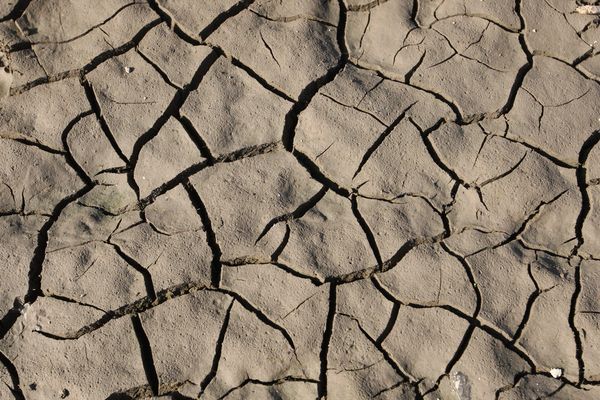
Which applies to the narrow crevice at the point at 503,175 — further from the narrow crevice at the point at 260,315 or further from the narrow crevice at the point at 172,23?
the narrow crevice at the point at 172,23

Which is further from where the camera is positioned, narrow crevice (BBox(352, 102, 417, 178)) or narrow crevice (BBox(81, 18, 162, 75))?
narrow crevice (BBox(81, 18, 162, 75))

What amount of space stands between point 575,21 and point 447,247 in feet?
4.94

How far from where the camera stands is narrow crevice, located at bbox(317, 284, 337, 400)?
3219 millimetres

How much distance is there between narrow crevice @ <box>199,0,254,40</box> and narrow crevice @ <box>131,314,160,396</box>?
1.52 m

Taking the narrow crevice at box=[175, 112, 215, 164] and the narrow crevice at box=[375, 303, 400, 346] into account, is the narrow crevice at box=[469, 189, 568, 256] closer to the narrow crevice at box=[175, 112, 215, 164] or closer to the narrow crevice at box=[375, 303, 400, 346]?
the narrow crevice at box=[375, 303, 400, 346]

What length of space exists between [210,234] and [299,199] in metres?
0.46

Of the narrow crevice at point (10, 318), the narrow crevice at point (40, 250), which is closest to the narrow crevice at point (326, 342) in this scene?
the narrow crevice at point (40, 250)

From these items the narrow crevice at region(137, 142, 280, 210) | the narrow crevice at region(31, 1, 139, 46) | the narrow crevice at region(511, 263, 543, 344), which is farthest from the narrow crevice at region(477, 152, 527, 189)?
the narrow crevice at region(31, 1, 139, 46)

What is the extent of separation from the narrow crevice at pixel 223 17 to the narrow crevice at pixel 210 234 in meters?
0.84

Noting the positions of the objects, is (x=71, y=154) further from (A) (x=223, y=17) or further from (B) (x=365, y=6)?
(B) (x=365, y=6)

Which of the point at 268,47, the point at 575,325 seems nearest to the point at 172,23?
the point at 268,47

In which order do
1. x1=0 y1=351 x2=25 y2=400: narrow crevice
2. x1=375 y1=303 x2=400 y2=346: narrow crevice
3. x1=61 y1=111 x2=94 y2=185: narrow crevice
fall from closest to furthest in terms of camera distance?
1. x1=0 y1=351 x2=25 y2=400: narrow crevice
2. x1=375 y1=303 x2=400 y2=346: narrow crevice
3. x1=61 y1=111 x2=94 y2=185: narrow crevice

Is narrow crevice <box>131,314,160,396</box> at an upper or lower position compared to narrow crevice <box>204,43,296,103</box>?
lower

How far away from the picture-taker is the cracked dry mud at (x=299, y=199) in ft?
10.7
